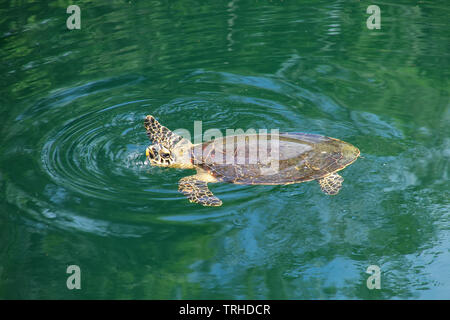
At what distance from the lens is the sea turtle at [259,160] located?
4.60m

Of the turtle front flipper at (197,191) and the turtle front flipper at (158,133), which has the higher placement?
the turtle front flipper at (158,133)

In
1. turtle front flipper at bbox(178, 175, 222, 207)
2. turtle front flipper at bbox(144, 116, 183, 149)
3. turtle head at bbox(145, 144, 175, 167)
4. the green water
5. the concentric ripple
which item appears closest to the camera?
the green water

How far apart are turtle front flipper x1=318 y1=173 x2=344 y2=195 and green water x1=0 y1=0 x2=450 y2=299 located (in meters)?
0.06

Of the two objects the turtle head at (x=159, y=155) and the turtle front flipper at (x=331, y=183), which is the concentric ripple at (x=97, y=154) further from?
the turtle front flipper at (x=331, y=183)

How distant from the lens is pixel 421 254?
396 centimetres

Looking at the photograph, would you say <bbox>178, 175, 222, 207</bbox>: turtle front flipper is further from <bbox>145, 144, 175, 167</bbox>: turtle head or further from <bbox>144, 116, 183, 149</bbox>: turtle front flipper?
<bbox>144, 116, 183, 149</bbox>: turtle front flipper

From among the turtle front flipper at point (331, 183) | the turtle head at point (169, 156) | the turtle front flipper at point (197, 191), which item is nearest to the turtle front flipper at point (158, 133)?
the turtle head at point (169, 156)

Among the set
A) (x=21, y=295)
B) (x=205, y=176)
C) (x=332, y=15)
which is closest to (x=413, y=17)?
(x=332, y=15)

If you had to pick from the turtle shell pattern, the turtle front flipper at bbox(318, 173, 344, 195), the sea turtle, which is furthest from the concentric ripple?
the turtle front flipper at bbox(318, 173, 344, 195)

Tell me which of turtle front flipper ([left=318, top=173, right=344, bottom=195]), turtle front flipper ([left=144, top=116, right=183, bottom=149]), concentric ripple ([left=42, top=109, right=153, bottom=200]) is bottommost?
turtle front flipper ([left=318, top=173, right=344, bottom=195])

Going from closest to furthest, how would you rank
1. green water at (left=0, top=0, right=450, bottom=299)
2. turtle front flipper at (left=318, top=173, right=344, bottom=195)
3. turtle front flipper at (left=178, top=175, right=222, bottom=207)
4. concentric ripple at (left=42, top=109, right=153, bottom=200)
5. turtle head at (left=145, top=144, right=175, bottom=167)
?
green water at (left=0, top=0, right=450, bottom=299) → turtle front flipper at (left=178, top=175, right=222, bottom=207) → turtle front flipper at (left=318, top=173, right=344, bottom=195) → concentric ripple at (left=42, top=109, right=153, bottom=200) → turtle head at (left=145, top=144, right=175, bottom=167)

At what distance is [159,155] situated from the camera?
16.5ft

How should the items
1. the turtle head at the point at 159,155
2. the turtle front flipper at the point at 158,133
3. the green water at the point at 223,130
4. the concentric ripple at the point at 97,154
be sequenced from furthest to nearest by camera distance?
1. the turtle front flipper at the point at 158,133
2. the turtle head at the point at 159,155
3. the concentric ripple at the point at 97,154
4. the green water at the point at 223,130

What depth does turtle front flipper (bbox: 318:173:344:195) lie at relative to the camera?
457cm
